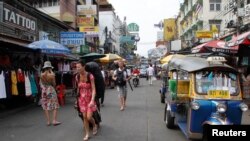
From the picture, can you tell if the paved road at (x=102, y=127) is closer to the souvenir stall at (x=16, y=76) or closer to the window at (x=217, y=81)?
the souvenir stall at (x=16, y=76)

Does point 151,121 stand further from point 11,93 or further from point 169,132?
point 11,93

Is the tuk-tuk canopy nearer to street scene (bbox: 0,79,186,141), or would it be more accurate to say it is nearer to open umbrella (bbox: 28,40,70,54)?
street scene (bbox: 0,79,186,141)

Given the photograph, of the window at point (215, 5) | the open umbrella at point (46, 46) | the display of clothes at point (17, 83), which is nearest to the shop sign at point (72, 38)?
the open umbrella at point (46, 46)

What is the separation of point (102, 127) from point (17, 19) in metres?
9.62

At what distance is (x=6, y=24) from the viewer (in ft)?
57.3

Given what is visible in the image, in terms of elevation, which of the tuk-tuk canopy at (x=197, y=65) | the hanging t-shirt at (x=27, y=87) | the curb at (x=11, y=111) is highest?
the tuk-tuk canopy at (x=197, y=65)

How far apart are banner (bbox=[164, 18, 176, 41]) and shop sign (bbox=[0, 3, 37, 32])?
61.6m

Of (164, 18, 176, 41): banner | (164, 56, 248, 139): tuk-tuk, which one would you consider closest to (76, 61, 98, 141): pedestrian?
(164, 56, 248, 139): tuk-tuk

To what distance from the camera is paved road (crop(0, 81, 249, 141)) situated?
9.56 m

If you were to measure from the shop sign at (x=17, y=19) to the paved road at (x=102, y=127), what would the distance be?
187 inches

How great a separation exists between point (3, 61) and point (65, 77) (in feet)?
23.9

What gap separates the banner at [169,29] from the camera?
81.9m

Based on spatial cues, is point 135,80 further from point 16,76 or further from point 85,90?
point 85,90

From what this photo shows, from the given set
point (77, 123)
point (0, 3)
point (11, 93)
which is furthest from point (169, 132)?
point (0, 3)
